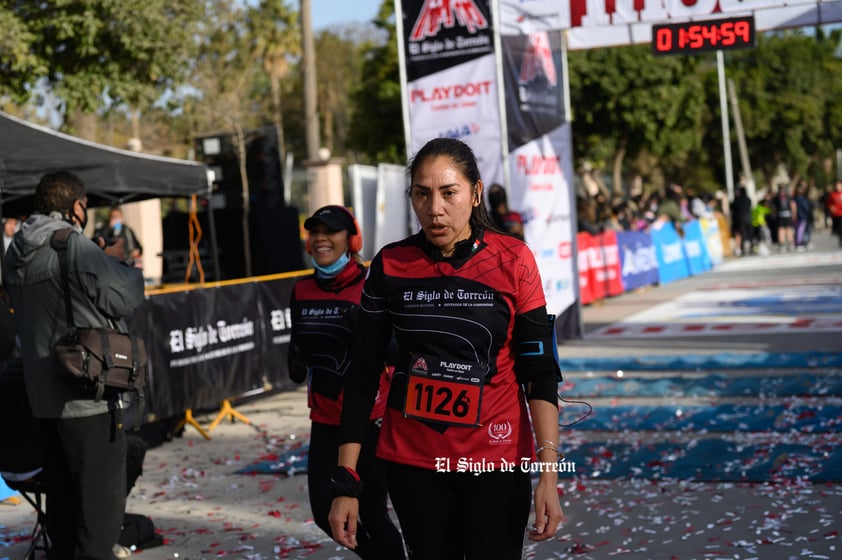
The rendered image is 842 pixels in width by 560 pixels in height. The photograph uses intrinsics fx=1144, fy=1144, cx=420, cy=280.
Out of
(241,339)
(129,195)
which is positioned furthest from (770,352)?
(129,195)

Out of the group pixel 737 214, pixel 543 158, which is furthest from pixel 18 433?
pixel 737 214

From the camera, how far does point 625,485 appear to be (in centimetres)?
738

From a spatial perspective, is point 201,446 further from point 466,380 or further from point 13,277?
point 466,380

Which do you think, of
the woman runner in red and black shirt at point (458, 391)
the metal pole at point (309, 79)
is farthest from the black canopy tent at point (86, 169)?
the metal pole at point (309, 79)

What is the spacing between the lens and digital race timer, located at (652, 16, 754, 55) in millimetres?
12492

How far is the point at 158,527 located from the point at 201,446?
2678 mm

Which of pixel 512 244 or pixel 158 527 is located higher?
pixel 512 244

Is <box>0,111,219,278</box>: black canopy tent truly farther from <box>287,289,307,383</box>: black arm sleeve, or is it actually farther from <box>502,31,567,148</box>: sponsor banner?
<box>287,289,307,383</box>: black arm sleeve

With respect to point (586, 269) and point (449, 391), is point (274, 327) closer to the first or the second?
point (449, 391)

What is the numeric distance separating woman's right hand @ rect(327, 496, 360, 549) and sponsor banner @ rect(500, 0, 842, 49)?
32.8ft

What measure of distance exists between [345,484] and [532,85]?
11347mm

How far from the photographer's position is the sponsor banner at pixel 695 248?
28.0 meters

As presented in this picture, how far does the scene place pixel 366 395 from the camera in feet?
11.4

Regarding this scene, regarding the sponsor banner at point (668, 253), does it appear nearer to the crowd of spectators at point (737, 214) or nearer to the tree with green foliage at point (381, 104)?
the crowd of spectators at point (737, 214)
